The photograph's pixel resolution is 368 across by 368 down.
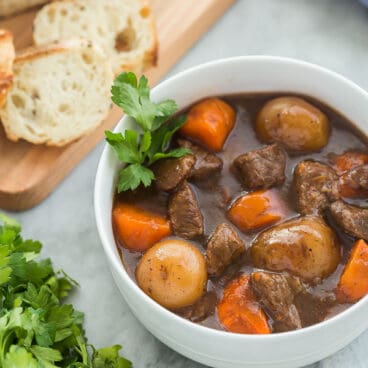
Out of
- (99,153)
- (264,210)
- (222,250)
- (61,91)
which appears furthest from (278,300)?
(61,91)

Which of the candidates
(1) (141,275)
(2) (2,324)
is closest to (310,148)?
(1) (141,275)

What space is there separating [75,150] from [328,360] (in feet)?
4.23

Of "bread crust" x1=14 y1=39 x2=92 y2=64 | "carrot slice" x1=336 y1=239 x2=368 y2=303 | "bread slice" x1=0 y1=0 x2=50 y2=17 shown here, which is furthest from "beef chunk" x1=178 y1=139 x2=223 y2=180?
"bread slice" x1=0 y1=0 x2=50 y2=17

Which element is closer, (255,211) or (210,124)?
(255,211)

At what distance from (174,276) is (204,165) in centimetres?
44

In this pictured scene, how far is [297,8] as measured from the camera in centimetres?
365

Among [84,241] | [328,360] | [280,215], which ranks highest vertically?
[280,215]

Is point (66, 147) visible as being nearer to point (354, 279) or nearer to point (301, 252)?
point (301, 252)

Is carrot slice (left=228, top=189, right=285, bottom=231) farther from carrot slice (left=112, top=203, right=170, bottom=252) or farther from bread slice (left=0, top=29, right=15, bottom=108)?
bread slice (left=0, top=29, right=15, bottom=108)

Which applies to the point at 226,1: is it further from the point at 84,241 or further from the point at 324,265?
the point at 324,265

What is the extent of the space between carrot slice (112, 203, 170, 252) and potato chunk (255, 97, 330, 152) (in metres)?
0.48

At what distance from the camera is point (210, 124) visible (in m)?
2.65

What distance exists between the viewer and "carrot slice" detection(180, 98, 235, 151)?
2.66 m

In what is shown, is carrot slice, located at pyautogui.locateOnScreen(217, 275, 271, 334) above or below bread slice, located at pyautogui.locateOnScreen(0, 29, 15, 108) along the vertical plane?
above
